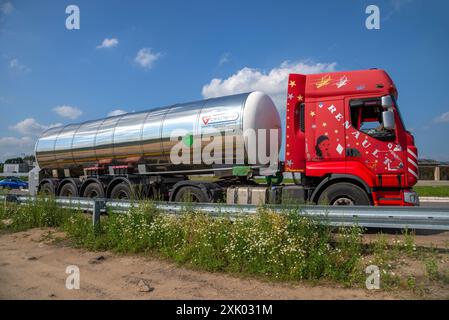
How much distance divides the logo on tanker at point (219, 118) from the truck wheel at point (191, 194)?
1739mm

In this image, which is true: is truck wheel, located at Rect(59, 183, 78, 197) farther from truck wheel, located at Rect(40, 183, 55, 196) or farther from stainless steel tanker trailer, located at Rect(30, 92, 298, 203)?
truck wheel, located at Rect(40, 183, 55, 196)

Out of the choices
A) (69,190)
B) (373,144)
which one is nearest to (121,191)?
(69,190)

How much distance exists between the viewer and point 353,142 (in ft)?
25.3

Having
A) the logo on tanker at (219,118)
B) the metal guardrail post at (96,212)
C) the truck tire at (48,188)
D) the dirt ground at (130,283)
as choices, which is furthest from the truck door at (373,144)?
the truck tire at (48,188)

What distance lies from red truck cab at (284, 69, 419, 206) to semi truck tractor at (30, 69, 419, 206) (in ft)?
0.07

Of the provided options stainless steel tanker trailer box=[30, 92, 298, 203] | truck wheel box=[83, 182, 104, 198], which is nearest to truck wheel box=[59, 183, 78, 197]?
stainless steel tanker trailer box=[30, 92, 298, 203]

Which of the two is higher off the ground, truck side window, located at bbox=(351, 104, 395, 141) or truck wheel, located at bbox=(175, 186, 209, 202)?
truck side window, located at bbox=(351, 104, 395, 141)

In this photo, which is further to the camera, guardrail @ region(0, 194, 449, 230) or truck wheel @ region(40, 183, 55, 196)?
truck wheel @ region(40, 183, 55, 196)

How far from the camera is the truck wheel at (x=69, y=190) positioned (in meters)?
13.0

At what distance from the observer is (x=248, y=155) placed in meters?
8.98

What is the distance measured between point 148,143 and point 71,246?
396 cm

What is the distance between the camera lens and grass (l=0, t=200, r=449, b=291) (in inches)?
193

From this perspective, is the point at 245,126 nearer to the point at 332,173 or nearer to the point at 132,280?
the point at 332,173

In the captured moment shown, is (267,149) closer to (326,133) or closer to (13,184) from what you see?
(326,133)
